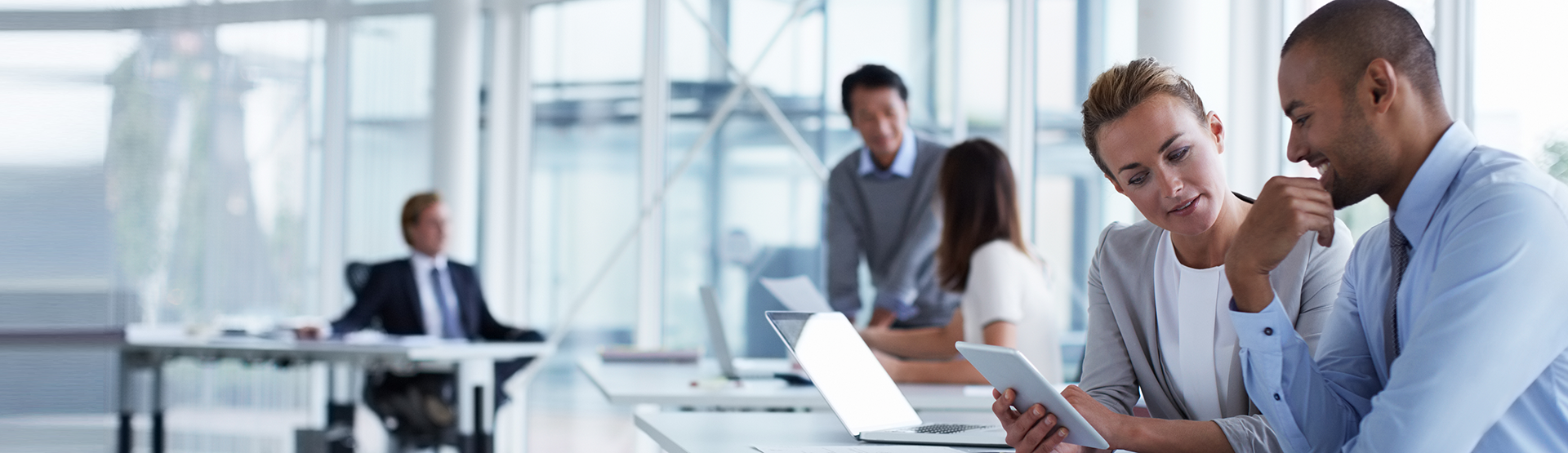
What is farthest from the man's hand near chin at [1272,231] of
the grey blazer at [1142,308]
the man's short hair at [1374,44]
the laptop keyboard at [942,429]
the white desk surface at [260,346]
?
the white desk surface at [260,346]

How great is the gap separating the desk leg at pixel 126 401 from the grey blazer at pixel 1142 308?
3987 mm

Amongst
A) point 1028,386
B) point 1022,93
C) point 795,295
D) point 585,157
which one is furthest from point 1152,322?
point 585,157

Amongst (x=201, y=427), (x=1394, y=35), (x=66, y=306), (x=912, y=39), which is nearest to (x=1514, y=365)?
(x=1394, y=35)

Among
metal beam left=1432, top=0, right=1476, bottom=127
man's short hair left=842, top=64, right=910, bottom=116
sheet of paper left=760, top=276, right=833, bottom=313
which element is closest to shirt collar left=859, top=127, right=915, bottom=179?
man's short hair left=842, top=64, right=910, bottom=116

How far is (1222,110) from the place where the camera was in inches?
147

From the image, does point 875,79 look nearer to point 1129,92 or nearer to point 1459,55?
point 1459,55

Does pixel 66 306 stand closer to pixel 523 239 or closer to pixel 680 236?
pixel 523 239

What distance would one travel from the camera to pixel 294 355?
→ 3879 millimetres

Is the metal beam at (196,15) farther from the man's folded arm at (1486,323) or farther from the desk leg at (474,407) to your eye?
the man's folded arm at (1486,323)

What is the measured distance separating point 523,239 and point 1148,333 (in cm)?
479

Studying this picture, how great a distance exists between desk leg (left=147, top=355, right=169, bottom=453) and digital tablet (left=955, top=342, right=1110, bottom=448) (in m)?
4.13

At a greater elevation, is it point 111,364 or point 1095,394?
point 1095,394

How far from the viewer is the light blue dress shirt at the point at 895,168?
2.96 metres

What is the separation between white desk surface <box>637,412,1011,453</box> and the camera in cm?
152
